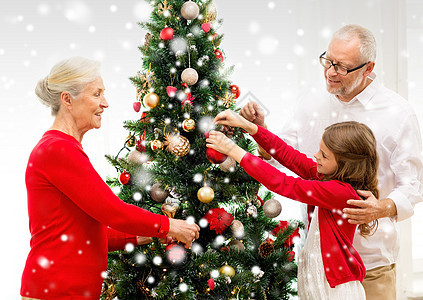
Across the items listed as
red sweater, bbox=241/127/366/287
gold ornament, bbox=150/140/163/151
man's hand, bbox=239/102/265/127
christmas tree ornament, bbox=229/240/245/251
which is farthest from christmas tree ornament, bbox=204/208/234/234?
man's hand, bbox=239/102/265/127

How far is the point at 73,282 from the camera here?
1409mm

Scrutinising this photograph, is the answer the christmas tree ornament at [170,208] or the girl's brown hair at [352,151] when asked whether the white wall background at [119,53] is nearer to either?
the christmas tree ornament at [170,208]

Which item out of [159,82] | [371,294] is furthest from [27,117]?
[371,294]

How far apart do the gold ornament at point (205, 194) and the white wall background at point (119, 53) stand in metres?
1.31

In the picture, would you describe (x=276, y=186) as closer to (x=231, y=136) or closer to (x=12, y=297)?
(x=231, y=136)

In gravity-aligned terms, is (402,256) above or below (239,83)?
below

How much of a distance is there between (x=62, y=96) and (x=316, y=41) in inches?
81.4

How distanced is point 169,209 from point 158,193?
0.28 feet

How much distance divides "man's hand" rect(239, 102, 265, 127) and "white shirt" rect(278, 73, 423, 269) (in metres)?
0.41

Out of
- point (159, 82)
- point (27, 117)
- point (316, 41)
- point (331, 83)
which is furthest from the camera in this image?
point (316, 41)

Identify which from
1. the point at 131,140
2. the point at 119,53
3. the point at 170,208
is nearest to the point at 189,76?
the point at 131,140

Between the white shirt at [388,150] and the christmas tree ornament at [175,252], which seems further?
the white shirt at [388,150]

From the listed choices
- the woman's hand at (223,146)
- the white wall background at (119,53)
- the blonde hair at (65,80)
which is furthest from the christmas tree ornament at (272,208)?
the white wall background at (119,53)

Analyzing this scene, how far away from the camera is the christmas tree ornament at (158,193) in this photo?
5.77 feet
